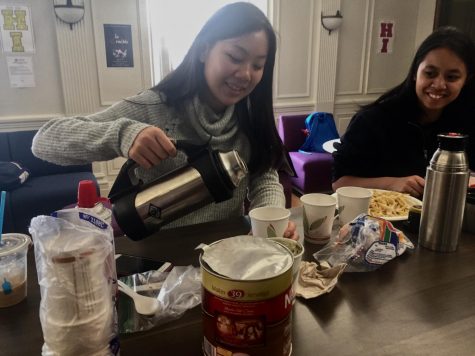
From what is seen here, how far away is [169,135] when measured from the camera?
3.94ft

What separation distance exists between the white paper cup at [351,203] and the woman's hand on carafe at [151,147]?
0.45 meters

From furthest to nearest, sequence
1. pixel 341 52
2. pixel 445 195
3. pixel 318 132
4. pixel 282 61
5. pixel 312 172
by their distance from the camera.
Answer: pixel 341 52
pixel 282 61
pixel 318 132
pixel 312 172
pixel 445 195

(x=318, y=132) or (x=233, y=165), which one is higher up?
(x=233, y=165)

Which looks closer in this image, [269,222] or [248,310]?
[248,310]

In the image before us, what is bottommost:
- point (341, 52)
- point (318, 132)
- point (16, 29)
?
point (318, 132)

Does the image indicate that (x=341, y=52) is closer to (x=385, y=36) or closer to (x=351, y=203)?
(x=385, y=36)

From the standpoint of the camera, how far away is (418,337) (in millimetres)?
599

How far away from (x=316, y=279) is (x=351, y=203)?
31cm

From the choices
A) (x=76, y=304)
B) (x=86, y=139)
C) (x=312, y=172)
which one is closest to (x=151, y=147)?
(x=86, y=139)

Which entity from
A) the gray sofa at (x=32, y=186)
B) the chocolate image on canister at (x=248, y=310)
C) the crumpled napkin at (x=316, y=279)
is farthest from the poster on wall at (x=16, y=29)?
the chocolate image on canister at (x=248, y=310)

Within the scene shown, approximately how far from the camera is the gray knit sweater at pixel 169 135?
0.99 m

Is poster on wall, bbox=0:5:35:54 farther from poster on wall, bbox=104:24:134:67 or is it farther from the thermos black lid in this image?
the thermos black lid

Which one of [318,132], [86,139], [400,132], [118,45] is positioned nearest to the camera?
[86,139]

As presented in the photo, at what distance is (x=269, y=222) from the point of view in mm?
800
